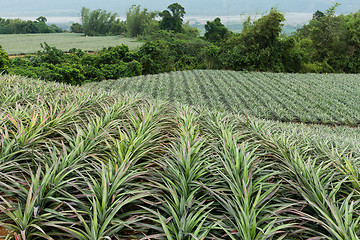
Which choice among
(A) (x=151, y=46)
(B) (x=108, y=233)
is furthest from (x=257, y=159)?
(A) (x=151, y=46)

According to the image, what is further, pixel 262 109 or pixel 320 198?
pixel 262 109

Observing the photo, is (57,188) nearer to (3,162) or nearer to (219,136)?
(3,162)

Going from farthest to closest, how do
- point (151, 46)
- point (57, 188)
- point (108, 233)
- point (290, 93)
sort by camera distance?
point (151, 46) < point (290, 93) < point (57, 188) < point (108, 233)

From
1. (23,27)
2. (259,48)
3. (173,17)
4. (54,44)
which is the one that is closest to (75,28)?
(23,27)

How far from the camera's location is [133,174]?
1.64 metres

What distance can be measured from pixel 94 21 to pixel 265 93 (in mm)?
62010

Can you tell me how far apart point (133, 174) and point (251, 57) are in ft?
56.6

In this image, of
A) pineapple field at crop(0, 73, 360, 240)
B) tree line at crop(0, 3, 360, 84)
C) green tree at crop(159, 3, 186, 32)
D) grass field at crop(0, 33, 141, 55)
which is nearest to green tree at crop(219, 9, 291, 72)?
tree line at crop(0, 3, 360, 84)

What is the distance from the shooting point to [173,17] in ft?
122

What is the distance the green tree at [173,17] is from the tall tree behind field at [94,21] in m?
29.5

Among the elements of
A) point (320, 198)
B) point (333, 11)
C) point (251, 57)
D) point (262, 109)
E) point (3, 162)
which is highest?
point (333, 11)

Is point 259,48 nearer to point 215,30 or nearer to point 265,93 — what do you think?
point 265,93

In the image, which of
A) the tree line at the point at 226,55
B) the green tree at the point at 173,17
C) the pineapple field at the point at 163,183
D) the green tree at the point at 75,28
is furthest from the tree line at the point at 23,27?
the pineapple field at the point at 163,183

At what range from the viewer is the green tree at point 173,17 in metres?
36.5
